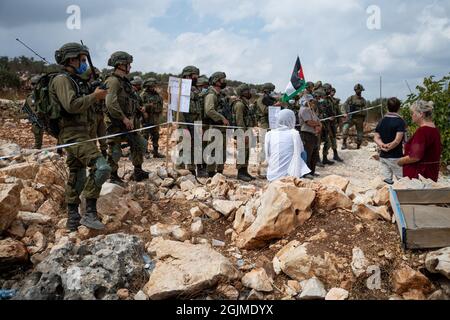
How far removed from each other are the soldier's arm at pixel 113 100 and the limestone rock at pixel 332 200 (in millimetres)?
3112

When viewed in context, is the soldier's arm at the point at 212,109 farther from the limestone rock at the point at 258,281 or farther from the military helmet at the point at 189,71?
the limestone rock at the point at 258,281

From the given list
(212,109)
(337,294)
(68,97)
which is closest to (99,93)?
(68,97)

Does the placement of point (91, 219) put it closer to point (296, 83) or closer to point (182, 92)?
A: point (182, 92)

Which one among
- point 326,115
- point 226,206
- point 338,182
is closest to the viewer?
point 226,206

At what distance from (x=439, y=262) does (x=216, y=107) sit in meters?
5.32

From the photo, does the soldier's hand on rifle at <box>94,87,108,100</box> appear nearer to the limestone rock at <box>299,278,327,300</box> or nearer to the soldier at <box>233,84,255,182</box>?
the limestone rock at <box>299,278,327,300</box>

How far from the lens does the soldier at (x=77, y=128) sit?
407cm

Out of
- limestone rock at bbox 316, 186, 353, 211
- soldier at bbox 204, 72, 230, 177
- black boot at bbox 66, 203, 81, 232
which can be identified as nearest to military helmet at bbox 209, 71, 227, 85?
soldier at bbox 204, 72, 230, 177

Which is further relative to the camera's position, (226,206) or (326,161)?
(326,161)

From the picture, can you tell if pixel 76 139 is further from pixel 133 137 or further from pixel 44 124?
pixel 133 137

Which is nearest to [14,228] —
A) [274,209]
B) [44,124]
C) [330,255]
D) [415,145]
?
[44,124]

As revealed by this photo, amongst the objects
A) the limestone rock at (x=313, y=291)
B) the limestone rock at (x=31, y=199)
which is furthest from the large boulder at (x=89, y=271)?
Result: the limestone rock at (x=31, y=199)

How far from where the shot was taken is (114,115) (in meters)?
5.80

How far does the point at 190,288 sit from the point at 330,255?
136cm
